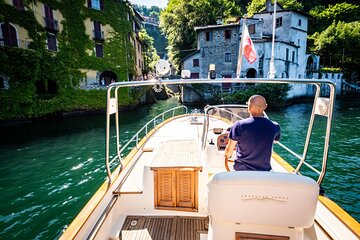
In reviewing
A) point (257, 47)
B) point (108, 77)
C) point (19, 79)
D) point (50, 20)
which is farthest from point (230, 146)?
point (257, 47)

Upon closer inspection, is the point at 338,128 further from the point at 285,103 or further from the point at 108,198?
the point at 108,198

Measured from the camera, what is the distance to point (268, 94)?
26578 millimetres

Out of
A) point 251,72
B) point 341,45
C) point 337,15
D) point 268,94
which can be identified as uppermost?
point 337,15

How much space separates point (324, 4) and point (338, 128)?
48.6 metres

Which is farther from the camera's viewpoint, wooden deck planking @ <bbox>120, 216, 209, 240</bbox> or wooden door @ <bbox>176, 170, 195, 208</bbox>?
wooden door @ <bbox>176, 170, 195, 208</bbox>

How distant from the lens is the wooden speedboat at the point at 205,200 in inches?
69.1

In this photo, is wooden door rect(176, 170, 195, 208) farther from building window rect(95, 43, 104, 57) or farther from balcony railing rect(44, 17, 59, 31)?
building window rect(95, 43, 104, 57)

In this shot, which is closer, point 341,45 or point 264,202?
point 264,202

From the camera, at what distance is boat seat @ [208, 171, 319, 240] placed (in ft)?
5.63

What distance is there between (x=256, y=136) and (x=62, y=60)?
24.2 m

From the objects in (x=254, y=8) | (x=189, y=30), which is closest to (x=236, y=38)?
(x=189, y=30)

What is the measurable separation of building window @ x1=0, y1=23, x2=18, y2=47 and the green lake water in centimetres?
736

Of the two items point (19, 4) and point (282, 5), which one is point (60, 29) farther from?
point (282, 5)

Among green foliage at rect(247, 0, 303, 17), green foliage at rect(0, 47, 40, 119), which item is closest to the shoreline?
green foliage at rect(0, 47, 40, 119)
